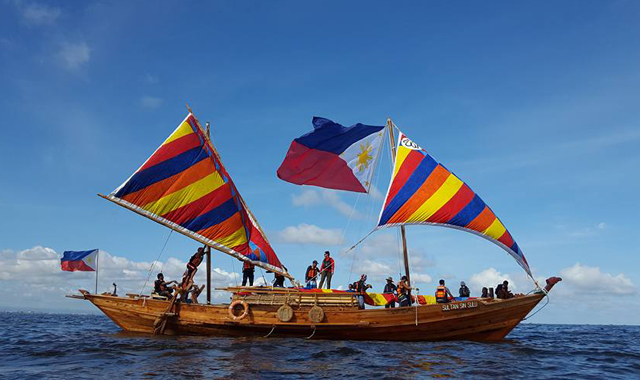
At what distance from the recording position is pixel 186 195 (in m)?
25.6

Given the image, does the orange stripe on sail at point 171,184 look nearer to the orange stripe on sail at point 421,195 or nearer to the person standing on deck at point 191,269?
the person standing on deck at point 191,269

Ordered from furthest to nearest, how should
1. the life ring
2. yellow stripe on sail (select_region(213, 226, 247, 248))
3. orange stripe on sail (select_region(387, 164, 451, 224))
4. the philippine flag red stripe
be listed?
the philippine flag red stripe → yellow stripe on sail (select_region(213, 226, 247, 248)) → orange stripe on sail (select_region(387, 164, 451, 224)) → the life ring

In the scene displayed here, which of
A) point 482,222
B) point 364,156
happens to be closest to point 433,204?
point 482,222

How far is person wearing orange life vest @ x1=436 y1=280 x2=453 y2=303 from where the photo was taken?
867 inches

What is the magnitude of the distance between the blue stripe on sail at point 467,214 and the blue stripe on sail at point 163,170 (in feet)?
46.0

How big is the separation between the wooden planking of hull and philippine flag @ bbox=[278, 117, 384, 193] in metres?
7.12

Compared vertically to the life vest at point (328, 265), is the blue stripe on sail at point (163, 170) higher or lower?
higher

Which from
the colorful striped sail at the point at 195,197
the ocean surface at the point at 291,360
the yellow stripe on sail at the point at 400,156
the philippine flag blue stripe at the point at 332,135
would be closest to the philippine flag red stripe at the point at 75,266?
the ocean surface at the point at 291,360

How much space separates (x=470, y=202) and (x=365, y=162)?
6.01 m

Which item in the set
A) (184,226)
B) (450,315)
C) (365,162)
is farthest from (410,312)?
(184,226)

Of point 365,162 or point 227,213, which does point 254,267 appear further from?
point 365,162

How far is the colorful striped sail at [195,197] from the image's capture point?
24.8 meters

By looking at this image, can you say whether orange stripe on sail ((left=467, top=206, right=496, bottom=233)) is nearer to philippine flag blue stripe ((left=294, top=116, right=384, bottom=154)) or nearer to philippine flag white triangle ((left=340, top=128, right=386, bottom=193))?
philippine flag white triangle ((left=340, top=128, right=386, bottom=193))

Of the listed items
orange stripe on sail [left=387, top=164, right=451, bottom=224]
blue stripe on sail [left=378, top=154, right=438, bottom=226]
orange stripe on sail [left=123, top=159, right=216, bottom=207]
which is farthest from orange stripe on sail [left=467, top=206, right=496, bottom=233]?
orange stripe on sail [left=123, top=159, right=216, bottom=207]
